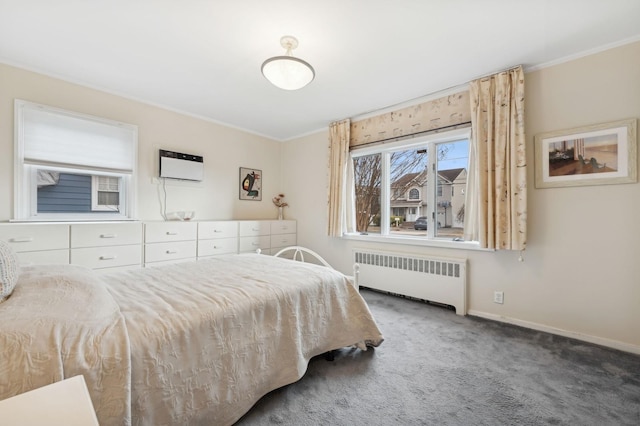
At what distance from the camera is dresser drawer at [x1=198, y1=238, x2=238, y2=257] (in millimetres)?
3509

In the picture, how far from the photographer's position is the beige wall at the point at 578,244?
222 centimetres

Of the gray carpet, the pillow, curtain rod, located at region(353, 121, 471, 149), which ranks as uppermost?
curtain rod, located at region(353, 121, 471, 149)

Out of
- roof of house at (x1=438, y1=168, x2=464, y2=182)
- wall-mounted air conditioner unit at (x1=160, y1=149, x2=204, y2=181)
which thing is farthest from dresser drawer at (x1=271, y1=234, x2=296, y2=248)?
roof of house at (x1=438, y1=168, x2=464, y2=182)

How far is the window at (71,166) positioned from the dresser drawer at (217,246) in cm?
90

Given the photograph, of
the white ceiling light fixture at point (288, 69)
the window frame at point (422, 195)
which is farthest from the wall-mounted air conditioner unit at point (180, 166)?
the window frame at point (422, 195)

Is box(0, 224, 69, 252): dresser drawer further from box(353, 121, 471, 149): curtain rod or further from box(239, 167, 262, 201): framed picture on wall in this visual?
box(353, 121, 471, 149): curtain rod

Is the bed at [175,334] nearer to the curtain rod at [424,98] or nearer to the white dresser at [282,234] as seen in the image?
the white dresser at [282,234]

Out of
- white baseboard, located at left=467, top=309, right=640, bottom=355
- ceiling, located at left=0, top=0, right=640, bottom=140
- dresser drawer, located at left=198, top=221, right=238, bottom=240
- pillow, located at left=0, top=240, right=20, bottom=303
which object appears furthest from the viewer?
dresser drawer, located at left=198, top=221, right=238, bottom=240

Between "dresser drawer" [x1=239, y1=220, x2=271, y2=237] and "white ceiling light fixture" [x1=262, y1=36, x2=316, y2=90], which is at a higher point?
"white ceiling light fixture" [x1=262, y1=36, x2=316, y2=90]

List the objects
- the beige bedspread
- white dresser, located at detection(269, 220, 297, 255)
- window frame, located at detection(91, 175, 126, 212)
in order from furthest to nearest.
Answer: white dresser, located at detection(269, 220, 297, 255) → window frame, located at detection(91, 175, 126, 212) → the beige bedspread

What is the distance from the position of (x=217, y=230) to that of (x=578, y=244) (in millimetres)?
3932

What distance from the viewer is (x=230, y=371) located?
1369mm

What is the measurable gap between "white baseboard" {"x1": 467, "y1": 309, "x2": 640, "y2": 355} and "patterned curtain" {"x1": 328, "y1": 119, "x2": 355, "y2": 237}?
194 cm

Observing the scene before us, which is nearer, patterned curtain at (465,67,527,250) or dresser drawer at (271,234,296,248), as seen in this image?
patterned curtain at (465,67,527,250)
